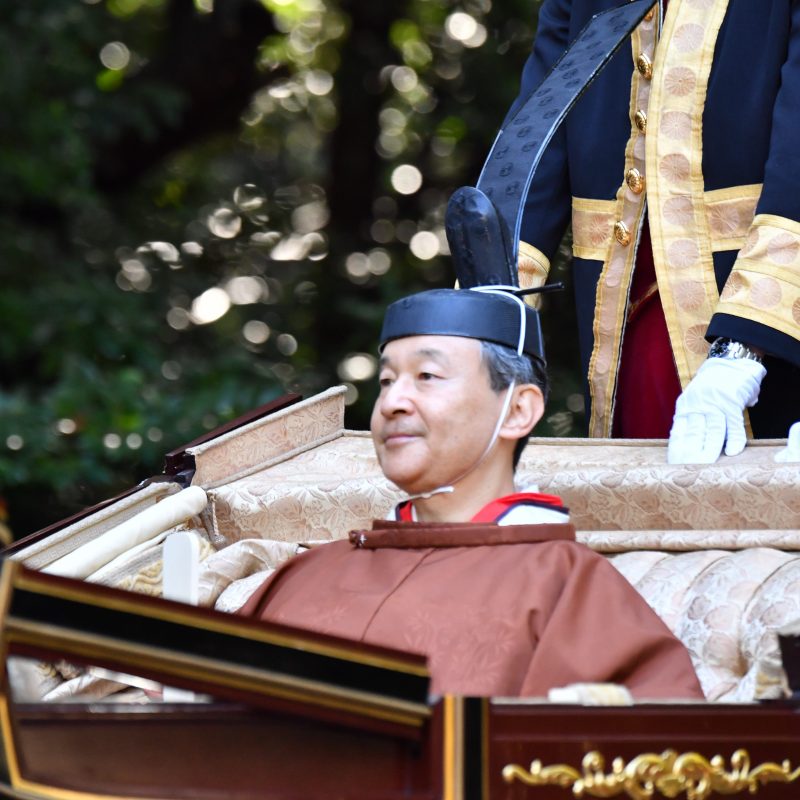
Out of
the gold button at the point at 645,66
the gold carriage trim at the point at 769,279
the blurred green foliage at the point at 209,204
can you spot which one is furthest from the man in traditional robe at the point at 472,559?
the blurred green foliage at the point at 209,204

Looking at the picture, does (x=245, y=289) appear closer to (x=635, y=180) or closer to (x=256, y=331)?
(x=256, y=331)

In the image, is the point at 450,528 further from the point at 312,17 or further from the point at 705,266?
the point at 312,17

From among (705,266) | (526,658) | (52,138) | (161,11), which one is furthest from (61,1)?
(526,658)

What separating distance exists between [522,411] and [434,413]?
17 cm

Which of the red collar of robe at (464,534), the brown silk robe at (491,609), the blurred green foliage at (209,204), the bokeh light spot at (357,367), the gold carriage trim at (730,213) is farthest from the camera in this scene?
the bokeh light spot at (357,367)

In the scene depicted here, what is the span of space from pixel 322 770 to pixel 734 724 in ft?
1.49

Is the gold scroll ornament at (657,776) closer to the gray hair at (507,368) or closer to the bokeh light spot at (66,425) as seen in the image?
the gray hair at (507,368)

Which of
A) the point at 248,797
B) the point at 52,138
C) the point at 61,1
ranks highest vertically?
the point at 61,1

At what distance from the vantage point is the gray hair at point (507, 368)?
2547mm

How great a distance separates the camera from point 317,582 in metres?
2.44

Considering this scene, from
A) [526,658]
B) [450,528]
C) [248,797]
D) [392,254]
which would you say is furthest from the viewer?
[392,254]

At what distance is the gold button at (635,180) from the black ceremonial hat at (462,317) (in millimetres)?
656

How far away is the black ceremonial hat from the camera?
8.33 feet

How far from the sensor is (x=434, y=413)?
97.6 inches
